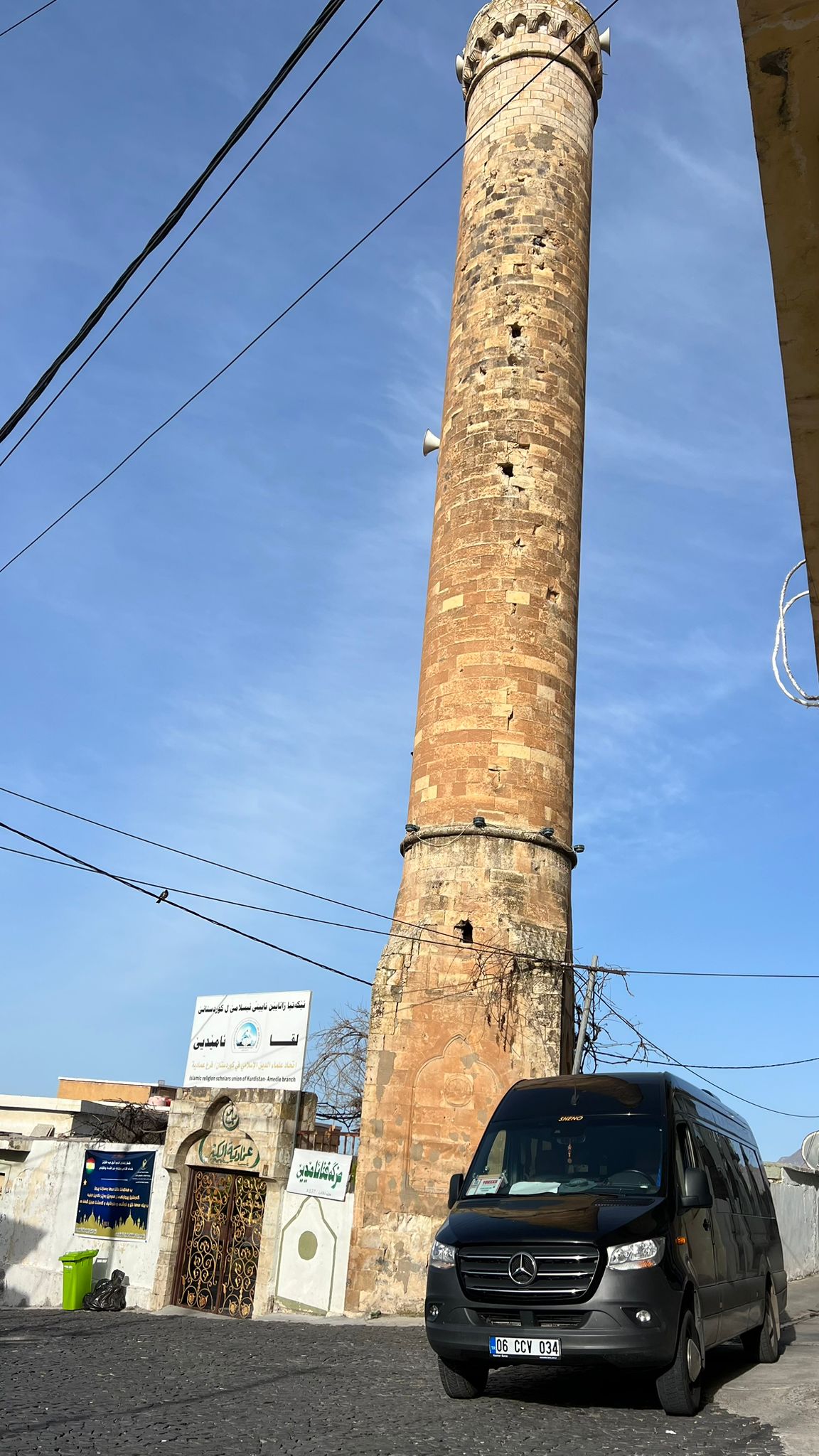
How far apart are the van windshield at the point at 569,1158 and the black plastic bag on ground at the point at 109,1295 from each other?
919cm

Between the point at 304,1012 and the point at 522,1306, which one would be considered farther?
the point at 304,1012

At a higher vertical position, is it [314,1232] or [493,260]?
[493,260]

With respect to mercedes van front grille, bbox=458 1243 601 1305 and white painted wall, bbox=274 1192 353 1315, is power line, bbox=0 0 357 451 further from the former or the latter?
white painted wall, bbox=274 1192 353 1315

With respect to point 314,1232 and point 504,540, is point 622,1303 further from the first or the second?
point 504,540

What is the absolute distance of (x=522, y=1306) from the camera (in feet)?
20.6

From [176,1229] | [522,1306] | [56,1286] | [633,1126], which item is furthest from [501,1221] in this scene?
[56,1286]

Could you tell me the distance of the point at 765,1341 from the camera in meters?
8.75

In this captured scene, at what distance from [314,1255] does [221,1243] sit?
72.2 inches

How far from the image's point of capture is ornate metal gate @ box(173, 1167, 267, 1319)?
1396 cm

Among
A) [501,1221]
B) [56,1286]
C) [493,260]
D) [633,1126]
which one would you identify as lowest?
[56,1286]

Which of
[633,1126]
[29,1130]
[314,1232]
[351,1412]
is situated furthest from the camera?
[29,1130]

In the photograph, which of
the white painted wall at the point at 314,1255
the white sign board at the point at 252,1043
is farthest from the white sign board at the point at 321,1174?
the white sign board at the point at 252,1043

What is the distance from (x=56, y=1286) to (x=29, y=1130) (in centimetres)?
1140

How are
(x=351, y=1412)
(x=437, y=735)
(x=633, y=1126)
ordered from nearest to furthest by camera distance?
(x=351, y=1412) → (x=633, y=1126) → (x=437, y=735)
